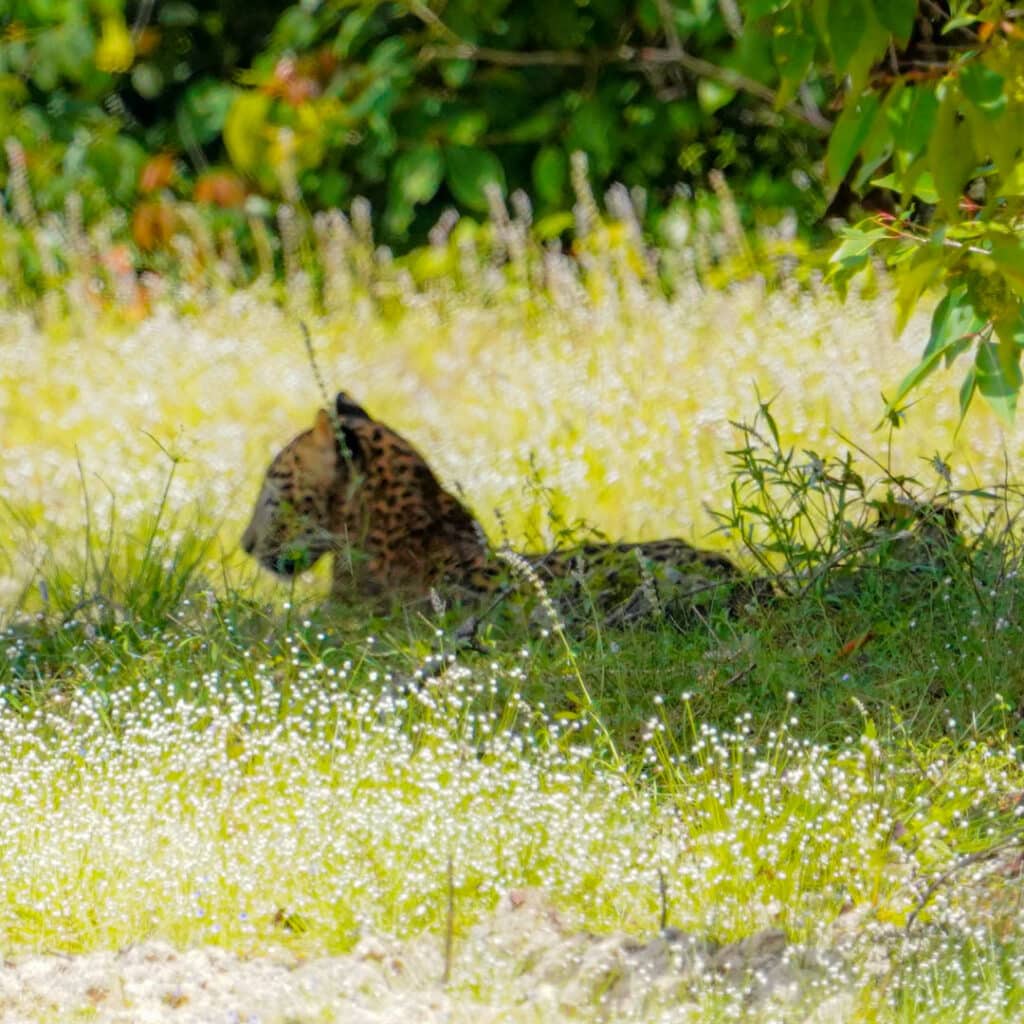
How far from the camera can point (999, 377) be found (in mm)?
3768

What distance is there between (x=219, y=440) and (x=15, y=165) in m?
3.90

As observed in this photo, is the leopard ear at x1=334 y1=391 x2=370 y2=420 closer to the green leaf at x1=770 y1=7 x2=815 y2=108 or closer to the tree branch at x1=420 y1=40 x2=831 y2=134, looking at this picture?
the green leaf at x1=770 y1=7 x2=815 y2=108

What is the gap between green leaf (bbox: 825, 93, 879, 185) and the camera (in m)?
3.70

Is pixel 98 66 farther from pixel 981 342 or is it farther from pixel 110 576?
pixel 981 342

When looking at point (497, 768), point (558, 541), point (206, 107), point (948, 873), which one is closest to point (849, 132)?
point (948, 873)

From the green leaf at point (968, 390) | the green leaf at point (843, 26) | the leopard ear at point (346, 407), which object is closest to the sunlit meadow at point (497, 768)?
the leopard ear at point (346, 407)

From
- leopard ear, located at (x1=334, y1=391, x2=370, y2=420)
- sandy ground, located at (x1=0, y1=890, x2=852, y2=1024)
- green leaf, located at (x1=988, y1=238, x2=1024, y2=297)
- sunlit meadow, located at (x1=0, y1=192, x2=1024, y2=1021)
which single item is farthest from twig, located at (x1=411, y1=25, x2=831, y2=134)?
sandy ground, located at (x1=0, y1=890, x2=852, y2=1024)

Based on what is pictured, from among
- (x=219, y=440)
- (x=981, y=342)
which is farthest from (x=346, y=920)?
(x=219, y=440)

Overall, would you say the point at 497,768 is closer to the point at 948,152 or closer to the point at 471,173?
the point at 948,152

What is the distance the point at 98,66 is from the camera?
1142 centimetres

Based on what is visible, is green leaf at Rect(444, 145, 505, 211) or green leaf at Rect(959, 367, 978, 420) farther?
green leaf at Rect(444, 145, 505, 211)

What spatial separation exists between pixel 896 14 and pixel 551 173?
24.1ft

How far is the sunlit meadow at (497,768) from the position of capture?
379cm

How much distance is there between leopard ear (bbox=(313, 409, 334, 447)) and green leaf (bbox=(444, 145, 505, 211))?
14.9 ft
